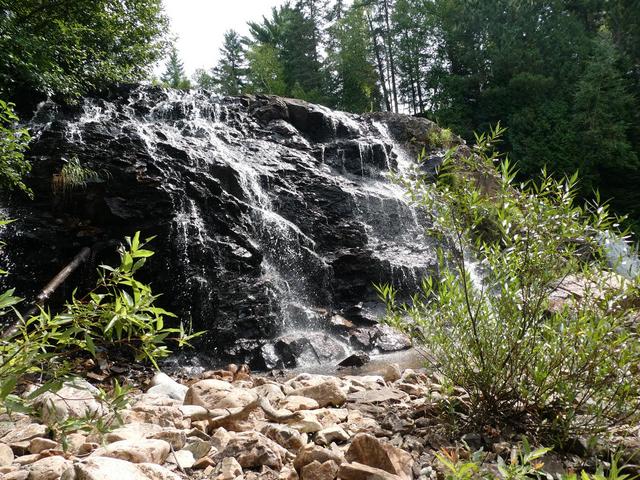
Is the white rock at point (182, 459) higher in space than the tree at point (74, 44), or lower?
lower

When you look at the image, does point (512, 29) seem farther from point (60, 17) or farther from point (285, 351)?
point (285, 351)

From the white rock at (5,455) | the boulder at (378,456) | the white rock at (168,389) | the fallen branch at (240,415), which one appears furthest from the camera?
A: the white rock at (168,389)

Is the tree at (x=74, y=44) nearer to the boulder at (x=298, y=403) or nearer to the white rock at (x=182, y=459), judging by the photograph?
the boulder at (x=298, y=403)

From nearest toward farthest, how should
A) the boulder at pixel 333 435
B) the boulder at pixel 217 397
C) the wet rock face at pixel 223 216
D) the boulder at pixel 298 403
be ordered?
the boulder at pixel 333 435, the boulder at pixel 217 397, the boulder at pixel 298 403, the wet rock face at pixel 223 216

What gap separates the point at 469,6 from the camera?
2484 cm

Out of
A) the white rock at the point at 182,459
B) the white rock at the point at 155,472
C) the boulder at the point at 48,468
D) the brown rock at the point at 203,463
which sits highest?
the boulder at the point at 48,468

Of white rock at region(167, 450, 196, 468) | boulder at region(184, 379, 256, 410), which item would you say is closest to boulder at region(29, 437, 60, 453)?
white rock at region(167, 450, 196, 468)

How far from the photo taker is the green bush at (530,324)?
2350mm

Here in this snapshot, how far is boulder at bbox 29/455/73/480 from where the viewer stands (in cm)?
192

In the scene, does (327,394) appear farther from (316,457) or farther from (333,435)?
(316,457)

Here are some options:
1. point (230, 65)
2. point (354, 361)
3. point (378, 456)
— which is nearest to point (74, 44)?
point (354, 361)

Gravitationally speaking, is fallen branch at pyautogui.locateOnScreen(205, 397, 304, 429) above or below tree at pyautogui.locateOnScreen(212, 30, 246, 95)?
below

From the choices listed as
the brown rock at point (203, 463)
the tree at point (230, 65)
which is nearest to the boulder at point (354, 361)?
the brown rock at point (203, 463)

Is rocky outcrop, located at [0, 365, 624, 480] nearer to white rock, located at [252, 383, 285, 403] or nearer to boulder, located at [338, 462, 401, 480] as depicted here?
boulder, located at [338, 462, 401, 480]
